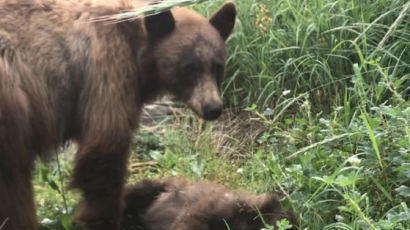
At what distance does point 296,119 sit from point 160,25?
3.57 ft

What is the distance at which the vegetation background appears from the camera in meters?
5.15

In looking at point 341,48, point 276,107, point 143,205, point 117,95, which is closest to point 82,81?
point 117,95

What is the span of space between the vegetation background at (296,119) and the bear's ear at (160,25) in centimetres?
76

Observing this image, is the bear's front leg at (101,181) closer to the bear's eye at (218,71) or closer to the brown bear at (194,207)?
the brown bear at (194,207)

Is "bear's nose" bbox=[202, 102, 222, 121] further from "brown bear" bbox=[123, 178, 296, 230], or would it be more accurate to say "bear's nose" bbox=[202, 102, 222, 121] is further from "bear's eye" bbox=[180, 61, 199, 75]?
"brown bear" bbox=[123, 178, 296, 230]

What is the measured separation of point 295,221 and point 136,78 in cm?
138

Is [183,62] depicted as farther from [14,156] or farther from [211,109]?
[14,156]

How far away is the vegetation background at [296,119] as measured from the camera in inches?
203

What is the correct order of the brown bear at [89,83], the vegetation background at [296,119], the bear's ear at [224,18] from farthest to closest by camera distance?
1. the bear's ear at [224,18]
2. the vegetation background at [296,119]
3. the brown bear at [89,83]

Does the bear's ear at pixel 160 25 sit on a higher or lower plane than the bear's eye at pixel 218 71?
higher

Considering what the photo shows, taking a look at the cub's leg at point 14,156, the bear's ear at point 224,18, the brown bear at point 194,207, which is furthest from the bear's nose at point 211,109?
the cub's leg at point 14,156

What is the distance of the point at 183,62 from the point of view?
5586mm

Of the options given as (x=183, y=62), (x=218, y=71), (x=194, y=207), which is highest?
(x=183, y=62)

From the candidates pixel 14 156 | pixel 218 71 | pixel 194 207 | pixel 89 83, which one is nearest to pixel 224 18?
pixel 218 71
